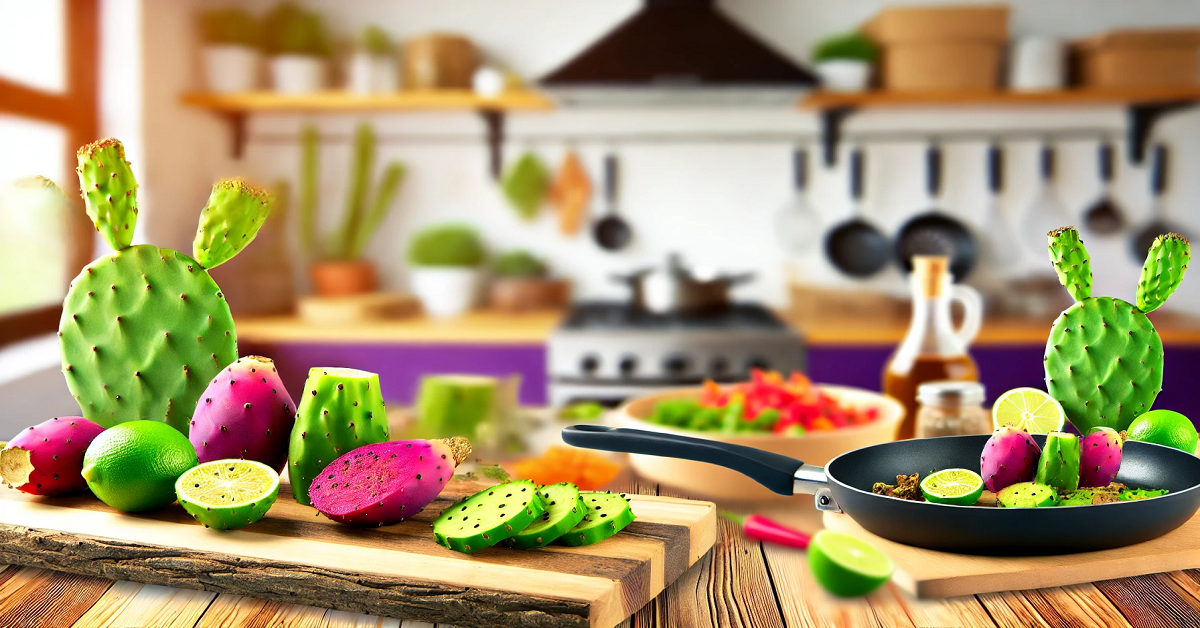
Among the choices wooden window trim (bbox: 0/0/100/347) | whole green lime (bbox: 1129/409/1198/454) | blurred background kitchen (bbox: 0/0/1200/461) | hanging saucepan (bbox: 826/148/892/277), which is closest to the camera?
whole green lime (bbox: 1129/409/1198/454)

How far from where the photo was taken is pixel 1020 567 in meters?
0.69

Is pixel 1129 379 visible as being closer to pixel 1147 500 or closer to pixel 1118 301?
pixel 1118 301

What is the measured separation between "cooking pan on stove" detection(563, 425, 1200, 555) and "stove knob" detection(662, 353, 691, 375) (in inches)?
71.8

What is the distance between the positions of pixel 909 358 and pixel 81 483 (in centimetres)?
94

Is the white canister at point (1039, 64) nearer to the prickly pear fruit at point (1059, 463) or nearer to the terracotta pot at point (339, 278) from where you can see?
the terracotta pot at point (339, 278)

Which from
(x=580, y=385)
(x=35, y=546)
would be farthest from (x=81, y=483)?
(x=580, y=385)

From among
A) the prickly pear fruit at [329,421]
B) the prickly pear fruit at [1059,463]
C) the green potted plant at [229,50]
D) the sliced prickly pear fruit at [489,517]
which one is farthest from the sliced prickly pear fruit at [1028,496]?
the green potted plant at [229,50]

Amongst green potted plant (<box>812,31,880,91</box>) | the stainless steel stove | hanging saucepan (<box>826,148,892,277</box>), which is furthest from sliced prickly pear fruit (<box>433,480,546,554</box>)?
hanging saucepan (<box>826,148,892,277</box>)

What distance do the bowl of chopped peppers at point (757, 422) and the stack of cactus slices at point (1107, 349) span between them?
0.22m

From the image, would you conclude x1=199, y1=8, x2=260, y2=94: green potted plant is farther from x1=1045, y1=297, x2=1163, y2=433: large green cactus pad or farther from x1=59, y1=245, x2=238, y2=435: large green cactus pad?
x1=1045, y1=297, x2=1163, y2=433: large green cactus pad

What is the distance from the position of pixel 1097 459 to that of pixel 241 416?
0.71 metres

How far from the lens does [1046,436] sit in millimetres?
776

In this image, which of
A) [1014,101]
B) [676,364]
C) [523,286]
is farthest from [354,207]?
[1014,101]

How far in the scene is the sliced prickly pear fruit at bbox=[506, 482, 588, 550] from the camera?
721 millimetres
